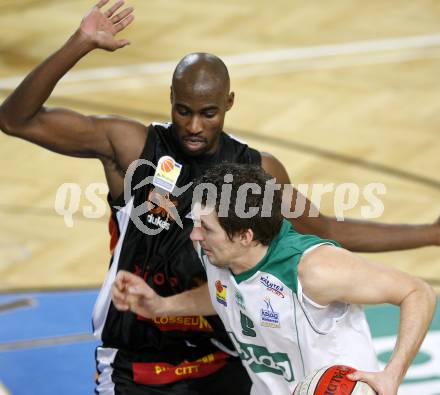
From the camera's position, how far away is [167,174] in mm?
5410

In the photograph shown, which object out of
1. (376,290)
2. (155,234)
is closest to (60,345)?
(155,234)

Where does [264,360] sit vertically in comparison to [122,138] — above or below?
below

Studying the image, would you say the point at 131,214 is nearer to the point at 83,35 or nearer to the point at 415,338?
the point at 83,35

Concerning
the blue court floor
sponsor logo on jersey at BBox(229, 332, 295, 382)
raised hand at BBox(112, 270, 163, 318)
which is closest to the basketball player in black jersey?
raised hand at BBox(112, 270, 163, 318)

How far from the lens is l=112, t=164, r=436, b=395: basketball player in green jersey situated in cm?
452

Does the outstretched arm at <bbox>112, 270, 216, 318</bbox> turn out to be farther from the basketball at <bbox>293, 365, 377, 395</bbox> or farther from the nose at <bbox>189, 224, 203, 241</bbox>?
the basketball at <bbox>293, 365, 377, 395</bbox>

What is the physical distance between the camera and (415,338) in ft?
14.5

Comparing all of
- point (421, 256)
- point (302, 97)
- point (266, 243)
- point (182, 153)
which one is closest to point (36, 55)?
point (302, 97)

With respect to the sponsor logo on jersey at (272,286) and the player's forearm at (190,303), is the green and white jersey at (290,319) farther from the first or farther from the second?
the player's forearm at (190,303)

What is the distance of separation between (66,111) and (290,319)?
4.90 feet

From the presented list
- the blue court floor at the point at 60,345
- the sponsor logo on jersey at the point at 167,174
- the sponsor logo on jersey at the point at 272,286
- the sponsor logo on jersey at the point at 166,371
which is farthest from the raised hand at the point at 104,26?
the blue court floor at the point at 60,345

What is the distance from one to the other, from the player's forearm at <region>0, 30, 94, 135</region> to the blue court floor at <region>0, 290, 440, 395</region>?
226cm

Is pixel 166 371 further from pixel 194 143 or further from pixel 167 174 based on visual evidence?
pixel 194 143

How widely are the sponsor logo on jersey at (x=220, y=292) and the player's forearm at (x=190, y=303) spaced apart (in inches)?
6.5
